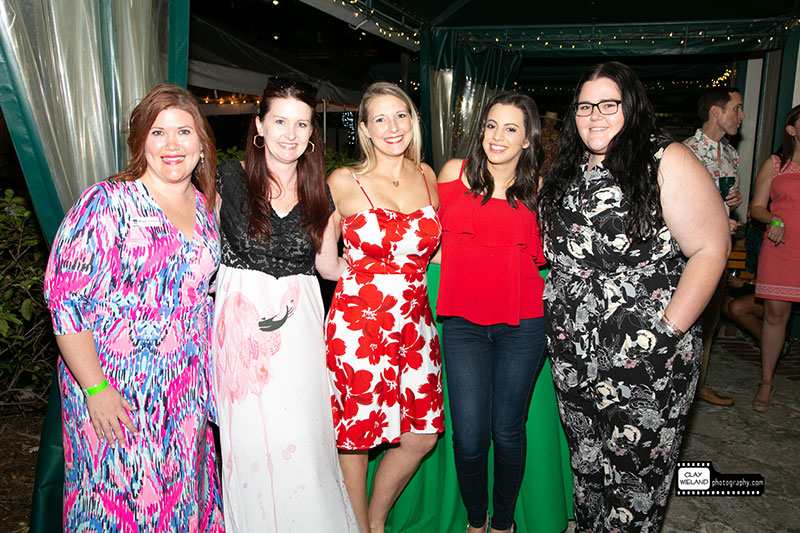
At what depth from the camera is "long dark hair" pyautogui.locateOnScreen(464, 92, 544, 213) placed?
7.54ft

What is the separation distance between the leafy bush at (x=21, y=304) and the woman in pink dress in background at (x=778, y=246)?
4792 mm

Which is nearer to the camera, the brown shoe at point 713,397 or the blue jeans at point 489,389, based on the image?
the blue jeans at point 489,389

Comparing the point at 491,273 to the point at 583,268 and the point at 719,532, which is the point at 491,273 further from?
the point at 719,532

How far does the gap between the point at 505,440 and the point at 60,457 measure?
1.72 m

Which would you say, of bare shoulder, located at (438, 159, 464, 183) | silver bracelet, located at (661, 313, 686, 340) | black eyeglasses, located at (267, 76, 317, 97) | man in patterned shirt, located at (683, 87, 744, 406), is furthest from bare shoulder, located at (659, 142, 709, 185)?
man in patterned shirt, located at (683, 87, 744, 406)

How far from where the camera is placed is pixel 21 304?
320 cm

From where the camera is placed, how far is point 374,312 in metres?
2.28

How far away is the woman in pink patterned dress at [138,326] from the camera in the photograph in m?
1.70

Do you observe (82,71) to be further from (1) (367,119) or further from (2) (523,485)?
(2) (523,485)

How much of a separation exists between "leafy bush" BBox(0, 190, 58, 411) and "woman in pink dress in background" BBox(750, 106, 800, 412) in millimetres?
4792

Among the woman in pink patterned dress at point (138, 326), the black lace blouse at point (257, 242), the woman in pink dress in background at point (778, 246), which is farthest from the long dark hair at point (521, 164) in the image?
the woman in pink dress in background at point (778, 246)

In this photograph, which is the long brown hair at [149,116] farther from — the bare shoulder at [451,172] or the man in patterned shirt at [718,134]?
the man in patterned shirt at [718,134]

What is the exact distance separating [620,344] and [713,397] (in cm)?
295

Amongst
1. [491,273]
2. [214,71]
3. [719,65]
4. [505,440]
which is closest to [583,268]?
[491,273]
